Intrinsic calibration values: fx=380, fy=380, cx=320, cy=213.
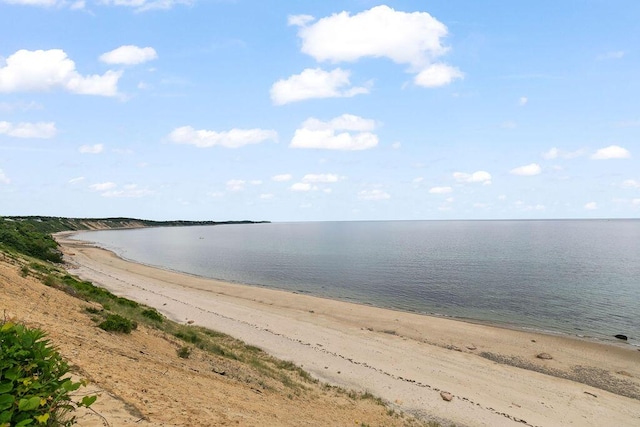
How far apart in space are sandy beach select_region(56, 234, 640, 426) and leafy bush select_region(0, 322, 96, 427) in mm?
16022

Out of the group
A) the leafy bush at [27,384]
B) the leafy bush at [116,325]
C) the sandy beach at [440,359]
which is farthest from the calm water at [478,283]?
the leafy bush at [27,384]

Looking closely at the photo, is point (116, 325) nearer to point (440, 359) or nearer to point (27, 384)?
point (27, 384)

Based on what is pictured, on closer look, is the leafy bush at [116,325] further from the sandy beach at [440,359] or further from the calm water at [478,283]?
the calm water at [478,283]

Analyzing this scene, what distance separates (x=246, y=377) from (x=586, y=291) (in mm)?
57623

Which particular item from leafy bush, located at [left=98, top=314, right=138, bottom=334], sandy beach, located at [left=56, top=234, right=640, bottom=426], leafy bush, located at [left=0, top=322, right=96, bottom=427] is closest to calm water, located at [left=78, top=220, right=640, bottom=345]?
sandy beach, located at [left=56, top=234, right=640, bottom=426]

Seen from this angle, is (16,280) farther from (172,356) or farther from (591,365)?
(591,365)

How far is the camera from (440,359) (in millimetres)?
27688

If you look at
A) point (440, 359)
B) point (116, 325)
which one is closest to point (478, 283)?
point (440, 359)

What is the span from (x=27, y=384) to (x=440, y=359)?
27.0m

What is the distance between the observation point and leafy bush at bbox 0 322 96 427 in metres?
5.05

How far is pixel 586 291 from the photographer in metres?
55.5

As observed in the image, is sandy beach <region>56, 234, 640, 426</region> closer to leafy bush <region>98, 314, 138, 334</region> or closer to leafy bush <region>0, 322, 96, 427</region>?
leafy bush <region>98, 314, 138, 334</region>

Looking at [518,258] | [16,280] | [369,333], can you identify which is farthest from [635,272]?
[16,280]

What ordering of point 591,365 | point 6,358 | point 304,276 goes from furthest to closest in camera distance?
1. point 304,276
2. point 591,365
3. point 6,358
